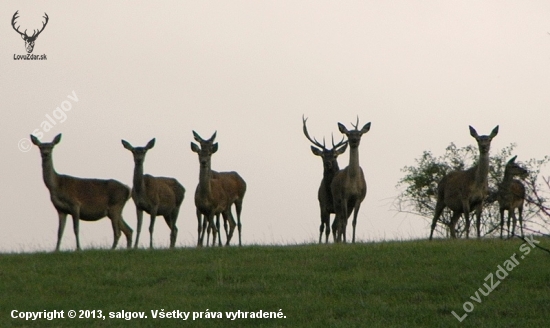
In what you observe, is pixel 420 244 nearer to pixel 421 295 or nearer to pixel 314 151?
pixel 421 295

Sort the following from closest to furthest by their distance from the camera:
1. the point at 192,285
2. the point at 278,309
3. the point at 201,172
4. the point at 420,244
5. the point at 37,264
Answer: the point at 278,309 < the point at 192,285 < the point at 37,264 < the point at 420,244 < the point at 201,172

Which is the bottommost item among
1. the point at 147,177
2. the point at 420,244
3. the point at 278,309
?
the point at 278,309

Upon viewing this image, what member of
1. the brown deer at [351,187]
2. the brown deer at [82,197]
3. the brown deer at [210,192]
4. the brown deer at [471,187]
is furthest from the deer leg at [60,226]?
the brown deer at [471,187]

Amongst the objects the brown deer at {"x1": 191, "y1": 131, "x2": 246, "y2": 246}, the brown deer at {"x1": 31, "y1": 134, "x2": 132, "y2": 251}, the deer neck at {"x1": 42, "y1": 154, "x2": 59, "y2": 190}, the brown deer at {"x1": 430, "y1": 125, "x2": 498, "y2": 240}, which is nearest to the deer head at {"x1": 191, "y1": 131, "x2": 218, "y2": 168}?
the brown deer at {"x1": 191, "y1": 131, "x2": 246, "y2": 246}

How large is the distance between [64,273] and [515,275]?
621 cm

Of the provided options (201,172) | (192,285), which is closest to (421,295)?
(192,285)

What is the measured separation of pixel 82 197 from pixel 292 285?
686 centimetres

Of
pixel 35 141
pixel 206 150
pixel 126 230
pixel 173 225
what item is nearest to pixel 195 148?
pixel 206 150

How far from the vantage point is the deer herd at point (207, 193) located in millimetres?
19844

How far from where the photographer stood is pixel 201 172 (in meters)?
20.7

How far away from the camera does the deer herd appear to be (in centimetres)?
1984

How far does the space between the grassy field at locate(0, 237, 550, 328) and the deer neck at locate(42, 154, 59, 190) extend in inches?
116

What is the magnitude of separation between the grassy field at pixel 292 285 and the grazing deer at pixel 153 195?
3.90m

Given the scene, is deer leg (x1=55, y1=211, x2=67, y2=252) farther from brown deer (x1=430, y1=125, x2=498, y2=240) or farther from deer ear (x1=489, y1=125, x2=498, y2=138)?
deer ear (x1=489, y1=125, x2=498, y2=138)
